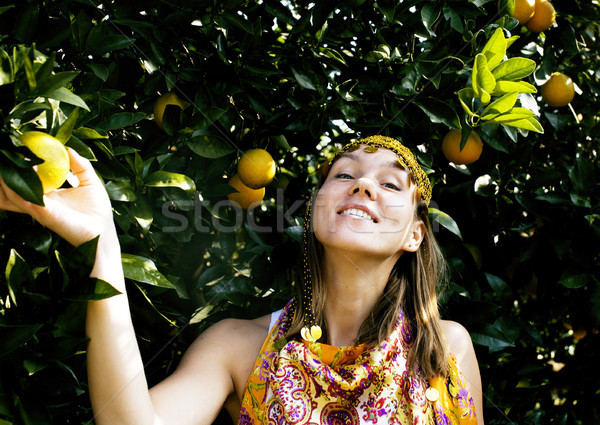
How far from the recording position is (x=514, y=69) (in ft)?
5.98

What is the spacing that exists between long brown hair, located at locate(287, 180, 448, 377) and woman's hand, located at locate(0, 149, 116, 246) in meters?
0.76

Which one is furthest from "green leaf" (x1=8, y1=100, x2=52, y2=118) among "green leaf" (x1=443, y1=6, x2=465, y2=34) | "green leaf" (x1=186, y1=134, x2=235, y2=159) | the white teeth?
"green leaf" (x1=443, y1=6, x2=465, y2=34)

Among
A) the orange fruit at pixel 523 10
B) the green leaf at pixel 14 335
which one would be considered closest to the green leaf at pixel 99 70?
the green leaf at pixel 14 335

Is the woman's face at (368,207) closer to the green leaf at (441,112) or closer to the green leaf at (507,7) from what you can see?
the green leaf at (441,112)

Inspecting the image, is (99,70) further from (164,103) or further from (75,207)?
(75,207)

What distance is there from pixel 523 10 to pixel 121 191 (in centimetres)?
162

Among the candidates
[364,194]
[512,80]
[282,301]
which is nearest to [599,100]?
[512,80]

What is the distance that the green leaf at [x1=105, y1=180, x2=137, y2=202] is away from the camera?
1.51 metres

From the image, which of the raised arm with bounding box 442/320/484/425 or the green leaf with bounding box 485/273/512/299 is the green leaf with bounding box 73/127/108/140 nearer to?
the raised arm with bounding box 442/320/484/425

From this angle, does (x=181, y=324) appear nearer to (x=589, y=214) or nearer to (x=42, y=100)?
(x=42, y=100)

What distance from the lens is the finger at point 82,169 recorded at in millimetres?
1253

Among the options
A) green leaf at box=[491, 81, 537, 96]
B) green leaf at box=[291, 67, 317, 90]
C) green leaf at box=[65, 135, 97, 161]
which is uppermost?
green leaf at box=[491, 81, 537, 96]

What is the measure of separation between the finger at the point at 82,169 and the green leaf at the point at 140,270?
0.29 m

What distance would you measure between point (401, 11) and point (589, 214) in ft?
3.43
